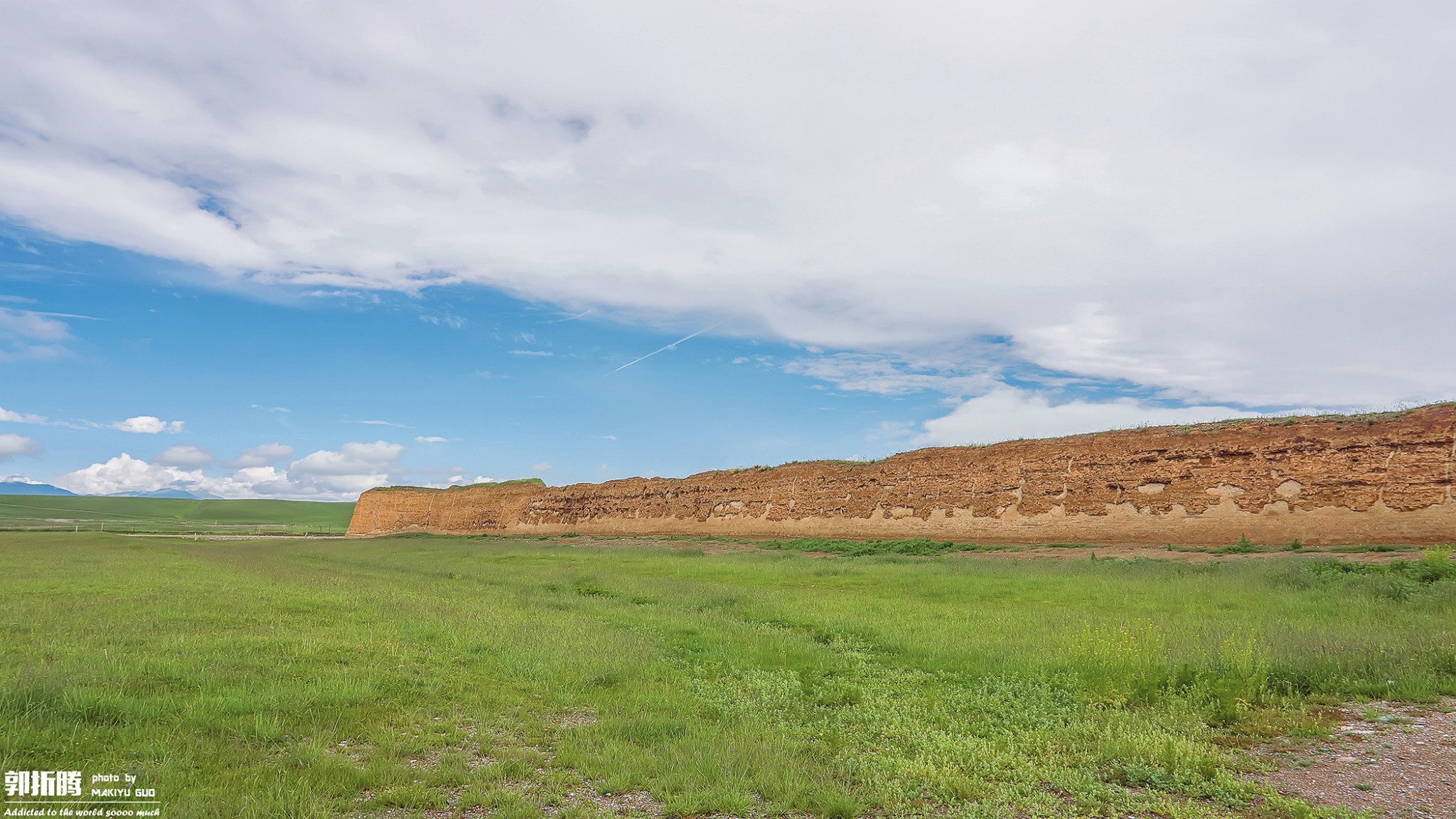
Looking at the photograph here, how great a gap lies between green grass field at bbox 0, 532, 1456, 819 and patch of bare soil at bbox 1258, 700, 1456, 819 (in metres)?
0.28

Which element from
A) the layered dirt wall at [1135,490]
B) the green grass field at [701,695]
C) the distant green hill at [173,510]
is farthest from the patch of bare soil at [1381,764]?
the distant green hill at [173,510]

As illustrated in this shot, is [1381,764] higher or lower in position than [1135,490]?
lower

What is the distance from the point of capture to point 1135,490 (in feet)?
96.7

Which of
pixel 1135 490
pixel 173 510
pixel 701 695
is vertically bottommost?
pixel 173 510

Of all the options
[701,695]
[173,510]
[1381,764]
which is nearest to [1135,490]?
[1381,764]

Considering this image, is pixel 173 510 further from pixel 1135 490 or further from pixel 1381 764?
pixel 1381 764

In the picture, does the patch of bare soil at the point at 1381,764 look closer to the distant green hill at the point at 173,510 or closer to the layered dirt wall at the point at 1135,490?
the layered dirt wall at the point at 1135,490

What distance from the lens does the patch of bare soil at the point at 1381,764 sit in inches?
189

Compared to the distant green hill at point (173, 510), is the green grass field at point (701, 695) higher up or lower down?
higher up

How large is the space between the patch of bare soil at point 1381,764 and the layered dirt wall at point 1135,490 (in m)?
22.1

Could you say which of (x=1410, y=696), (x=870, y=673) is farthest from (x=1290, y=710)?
(x=870, y=673)

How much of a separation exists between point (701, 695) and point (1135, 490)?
2746 centimetres

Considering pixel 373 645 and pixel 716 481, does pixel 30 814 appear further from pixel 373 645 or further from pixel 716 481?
pixel 716 481

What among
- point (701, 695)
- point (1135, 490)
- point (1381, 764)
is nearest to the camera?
point (1381, 764)
